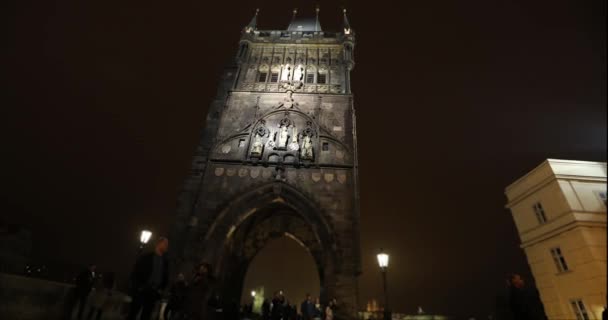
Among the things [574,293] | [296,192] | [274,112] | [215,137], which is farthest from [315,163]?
[574,293]

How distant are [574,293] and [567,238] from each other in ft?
8.23

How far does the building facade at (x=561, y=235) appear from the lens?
1306 cm

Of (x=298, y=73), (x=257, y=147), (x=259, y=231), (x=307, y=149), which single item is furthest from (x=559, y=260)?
(x=298, y=73)

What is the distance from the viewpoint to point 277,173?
15969mm

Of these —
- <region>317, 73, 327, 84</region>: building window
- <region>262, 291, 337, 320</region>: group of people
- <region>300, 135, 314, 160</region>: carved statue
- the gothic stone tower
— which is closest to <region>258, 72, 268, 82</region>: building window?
the gothic stone tower

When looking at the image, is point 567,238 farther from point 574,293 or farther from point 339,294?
point 339,294

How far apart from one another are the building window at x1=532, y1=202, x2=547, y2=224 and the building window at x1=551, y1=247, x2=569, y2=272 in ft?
5.71

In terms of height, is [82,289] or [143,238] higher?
[143,238]

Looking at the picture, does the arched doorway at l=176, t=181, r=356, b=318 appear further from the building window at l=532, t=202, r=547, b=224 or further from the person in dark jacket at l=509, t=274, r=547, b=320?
the building window at l=532, t=202, r=547, b=224

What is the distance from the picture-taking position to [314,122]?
59.4 feet

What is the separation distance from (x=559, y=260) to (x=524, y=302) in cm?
1327

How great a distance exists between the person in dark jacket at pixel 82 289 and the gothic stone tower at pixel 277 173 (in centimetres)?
622

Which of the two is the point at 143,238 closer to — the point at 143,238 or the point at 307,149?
the point at 143,238

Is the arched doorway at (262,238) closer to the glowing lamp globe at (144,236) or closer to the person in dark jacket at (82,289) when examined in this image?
the glowing lamp globe at (144,236)
